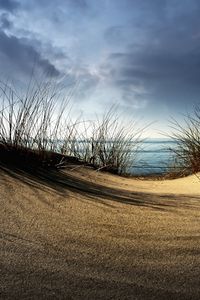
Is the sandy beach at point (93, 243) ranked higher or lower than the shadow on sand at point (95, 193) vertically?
lower

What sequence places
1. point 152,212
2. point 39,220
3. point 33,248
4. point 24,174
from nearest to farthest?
point 33,248
point 39,220
point 152,212
point 24,174

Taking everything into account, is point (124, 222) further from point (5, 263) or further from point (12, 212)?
point (5, 263)

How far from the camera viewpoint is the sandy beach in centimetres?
130

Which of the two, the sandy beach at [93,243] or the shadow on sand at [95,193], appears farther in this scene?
Answer: the shadow on sand at [95,193]

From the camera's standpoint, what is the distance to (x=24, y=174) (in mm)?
2518

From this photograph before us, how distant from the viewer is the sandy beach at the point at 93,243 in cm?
130

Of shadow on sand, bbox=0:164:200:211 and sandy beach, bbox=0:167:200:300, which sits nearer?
sandy beach, bbox=0:167:200:300

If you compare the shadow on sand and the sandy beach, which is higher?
the shadow on sand

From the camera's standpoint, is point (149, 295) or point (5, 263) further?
point (5, 263)

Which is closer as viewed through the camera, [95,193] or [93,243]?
[93,243]

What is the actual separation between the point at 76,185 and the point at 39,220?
2.36 ft

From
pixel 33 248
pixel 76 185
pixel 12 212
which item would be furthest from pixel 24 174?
pixel 33 248

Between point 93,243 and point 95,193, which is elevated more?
point 95,193

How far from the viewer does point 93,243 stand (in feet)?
5.34
